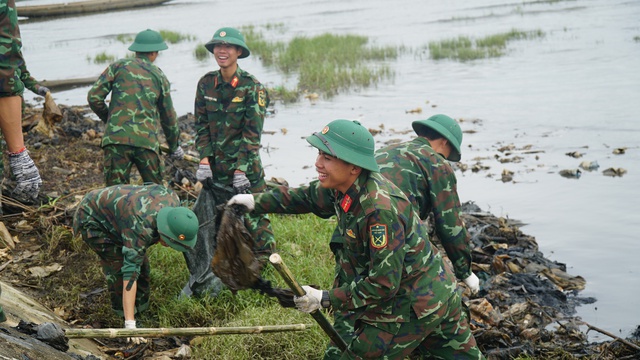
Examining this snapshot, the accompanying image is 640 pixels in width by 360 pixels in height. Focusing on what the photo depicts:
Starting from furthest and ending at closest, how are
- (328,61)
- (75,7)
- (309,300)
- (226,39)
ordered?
(75,7) → (328,61) → (226,39) → (309,300)

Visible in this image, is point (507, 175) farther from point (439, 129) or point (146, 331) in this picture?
point (146, 331)

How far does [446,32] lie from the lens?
2820 centimetres

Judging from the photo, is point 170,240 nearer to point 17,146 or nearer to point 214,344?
point 214,344

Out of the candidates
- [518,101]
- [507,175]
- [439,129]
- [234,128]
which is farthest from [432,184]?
[518,101]

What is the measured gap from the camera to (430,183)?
18.2ft

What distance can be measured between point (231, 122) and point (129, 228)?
194cm

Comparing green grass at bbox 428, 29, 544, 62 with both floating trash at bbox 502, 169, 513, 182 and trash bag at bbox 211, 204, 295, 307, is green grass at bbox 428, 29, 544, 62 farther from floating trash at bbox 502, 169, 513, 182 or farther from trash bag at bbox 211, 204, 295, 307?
trash bag at bbox 211, 204, 295, 307

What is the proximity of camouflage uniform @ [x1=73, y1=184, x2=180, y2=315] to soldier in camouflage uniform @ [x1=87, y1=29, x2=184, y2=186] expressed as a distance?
142 cm

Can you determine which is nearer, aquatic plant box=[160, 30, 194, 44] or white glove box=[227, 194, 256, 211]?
white glove box=[227, 194, 256, 211]

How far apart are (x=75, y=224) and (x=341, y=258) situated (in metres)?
2.56

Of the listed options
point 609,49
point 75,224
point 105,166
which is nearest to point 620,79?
point 609,49

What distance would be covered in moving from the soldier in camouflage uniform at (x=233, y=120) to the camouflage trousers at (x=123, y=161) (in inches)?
23.5

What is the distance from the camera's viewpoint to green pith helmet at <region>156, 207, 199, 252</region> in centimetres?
582

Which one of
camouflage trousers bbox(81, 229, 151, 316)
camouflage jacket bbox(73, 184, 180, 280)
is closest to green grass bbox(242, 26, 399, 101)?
camouflage trousers bbox(81, 229, 151, 316)
